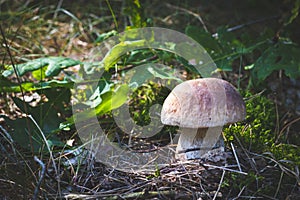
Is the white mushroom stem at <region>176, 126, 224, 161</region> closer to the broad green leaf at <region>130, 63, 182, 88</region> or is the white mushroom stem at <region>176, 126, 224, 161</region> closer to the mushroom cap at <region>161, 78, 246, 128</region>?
the mushroom cap at <region>161, 78, 246, 128</region>

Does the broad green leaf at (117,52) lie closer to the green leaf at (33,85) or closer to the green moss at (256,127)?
the green leaf at (33,85)

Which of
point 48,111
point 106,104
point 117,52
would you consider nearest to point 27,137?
point 48,111

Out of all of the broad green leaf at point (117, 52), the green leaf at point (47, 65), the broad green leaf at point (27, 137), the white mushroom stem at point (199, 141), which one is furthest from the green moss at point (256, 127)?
the green leaf at point (47, 65)

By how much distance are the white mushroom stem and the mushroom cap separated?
0.17 m

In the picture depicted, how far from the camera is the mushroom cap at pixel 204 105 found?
6.08 ft

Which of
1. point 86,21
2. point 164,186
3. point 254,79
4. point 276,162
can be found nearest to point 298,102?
point 254,79

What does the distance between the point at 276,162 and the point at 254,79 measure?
1.00 metres

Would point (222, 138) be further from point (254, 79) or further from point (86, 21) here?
point (86, 21)

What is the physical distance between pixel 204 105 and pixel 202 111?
1.3 inches

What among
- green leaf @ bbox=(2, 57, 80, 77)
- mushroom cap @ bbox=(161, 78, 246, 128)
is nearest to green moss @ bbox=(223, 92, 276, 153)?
mushroom cap @ bbox=(161, 78, 246, 128)

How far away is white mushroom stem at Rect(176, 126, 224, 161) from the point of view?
203 cm

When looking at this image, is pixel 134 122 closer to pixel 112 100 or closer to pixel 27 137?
pixel 112 100

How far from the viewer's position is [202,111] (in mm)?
1855

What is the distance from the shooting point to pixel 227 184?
1862 mm
